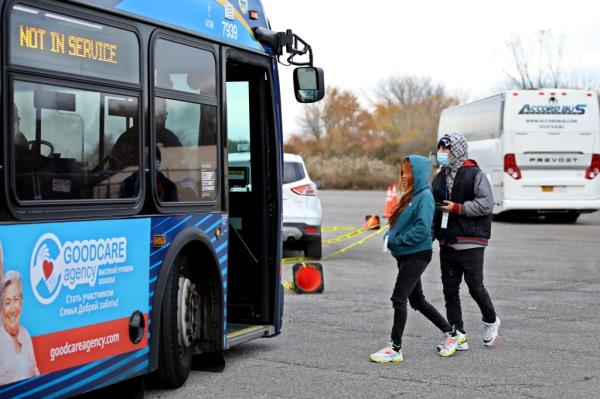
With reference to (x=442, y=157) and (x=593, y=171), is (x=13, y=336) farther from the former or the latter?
(x=593, y=171)

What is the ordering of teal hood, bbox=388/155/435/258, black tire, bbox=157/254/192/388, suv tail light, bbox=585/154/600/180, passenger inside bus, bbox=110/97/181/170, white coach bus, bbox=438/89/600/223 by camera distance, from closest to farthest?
passenger inside bus, bbox=110/97/181/170, black tire, bbox=157/254/192/388, teal hood, bbox=388/155/435/258, white coach bus, bbox=438/89/600/223, suv tail light, bbox=585/154/600/180

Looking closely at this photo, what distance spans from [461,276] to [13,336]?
4456 millimetres

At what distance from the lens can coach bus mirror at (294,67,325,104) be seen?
30.0ft

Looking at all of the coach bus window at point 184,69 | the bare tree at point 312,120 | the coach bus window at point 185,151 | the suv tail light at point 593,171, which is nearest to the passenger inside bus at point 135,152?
the coach bus window at point 185,151

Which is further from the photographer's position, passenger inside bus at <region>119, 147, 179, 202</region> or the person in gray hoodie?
the person in gray hoodie

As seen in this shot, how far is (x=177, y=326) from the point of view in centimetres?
738

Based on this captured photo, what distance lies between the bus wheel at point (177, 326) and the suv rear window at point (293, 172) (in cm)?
913

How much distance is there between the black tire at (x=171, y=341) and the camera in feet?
23.6

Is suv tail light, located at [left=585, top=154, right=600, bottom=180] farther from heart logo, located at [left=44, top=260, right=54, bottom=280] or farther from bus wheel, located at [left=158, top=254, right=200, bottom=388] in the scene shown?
heart logo, located at [left=44, top=260, right=54, bottom=280]

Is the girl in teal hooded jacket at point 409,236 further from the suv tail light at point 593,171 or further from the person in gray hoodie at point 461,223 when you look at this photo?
the suv tail light at point 593,171

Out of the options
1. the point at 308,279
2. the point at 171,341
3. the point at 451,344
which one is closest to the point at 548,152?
the point at 308,279

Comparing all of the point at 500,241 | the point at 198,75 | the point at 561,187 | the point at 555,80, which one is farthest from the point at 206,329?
the point at 555,80

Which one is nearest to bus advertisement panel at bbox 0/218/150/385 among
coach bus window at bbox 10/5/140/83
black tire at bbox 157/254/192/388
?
black tire at bbox 157/254/192/388

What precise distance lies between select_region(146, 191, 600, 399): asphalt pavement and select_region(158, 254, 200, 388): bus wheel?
142 millimetres
